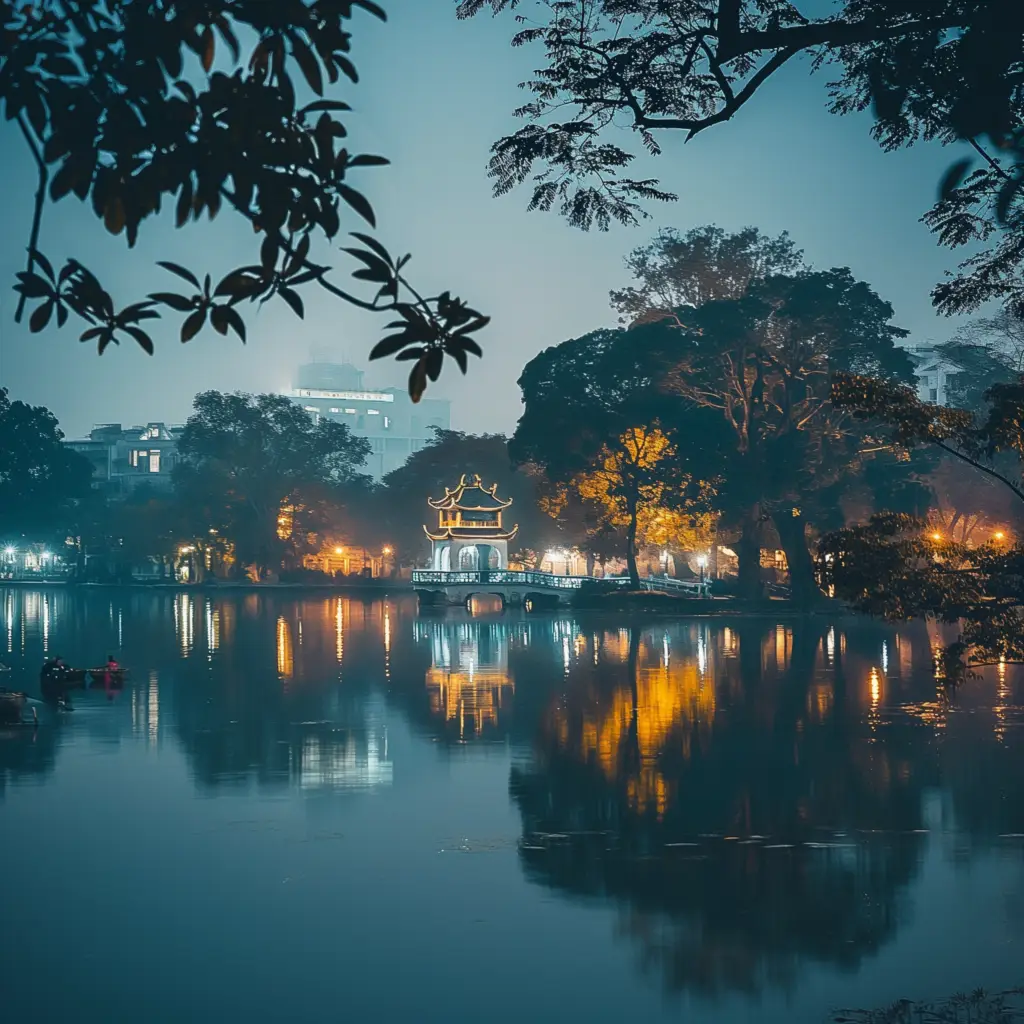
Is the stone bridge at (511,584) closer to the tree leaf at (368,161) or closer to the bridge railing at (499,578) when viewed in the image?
the bridge railing at (499,578)

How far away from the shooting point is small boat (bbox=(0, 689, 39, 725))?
78.2 ft

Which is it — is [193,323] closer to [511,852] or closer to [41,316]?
[41,316]

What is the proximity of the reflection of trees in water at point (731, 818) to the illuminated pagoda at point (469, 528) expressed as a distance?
45519 millimetres

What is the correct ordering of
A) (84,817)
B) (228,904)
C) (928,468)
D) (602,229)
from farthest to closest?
(928,468)
(84,817)
(228,904)
(602,229)

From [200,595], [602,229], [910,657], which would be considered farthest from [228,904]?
[200,595]

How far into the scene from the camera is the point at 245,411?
110 m

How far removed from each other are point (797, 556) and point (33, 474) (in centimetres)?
7415

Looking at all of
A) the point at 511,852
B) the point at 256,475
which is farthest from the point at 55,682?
the point at 256,475

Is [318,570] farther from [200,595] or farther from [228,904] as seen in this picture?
[228,904]

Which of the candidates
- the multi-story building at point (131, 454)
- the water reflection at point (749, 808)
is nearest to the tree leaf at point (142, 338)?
the water reflection at point (749, 808)

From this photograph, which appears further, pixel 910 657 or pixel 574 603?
pixel 574 603

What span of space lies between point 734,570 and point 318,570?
123 ft

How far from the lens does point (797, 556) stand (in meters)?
62.6

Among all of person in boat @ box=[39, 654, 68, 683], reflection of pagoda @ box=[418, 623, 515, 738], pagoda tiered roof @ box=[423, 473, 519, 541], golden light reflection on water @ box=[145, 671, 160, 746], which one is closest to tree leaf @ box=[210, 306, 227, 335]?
golden light reflection on water @ box=[145, 671, 160, 746]
